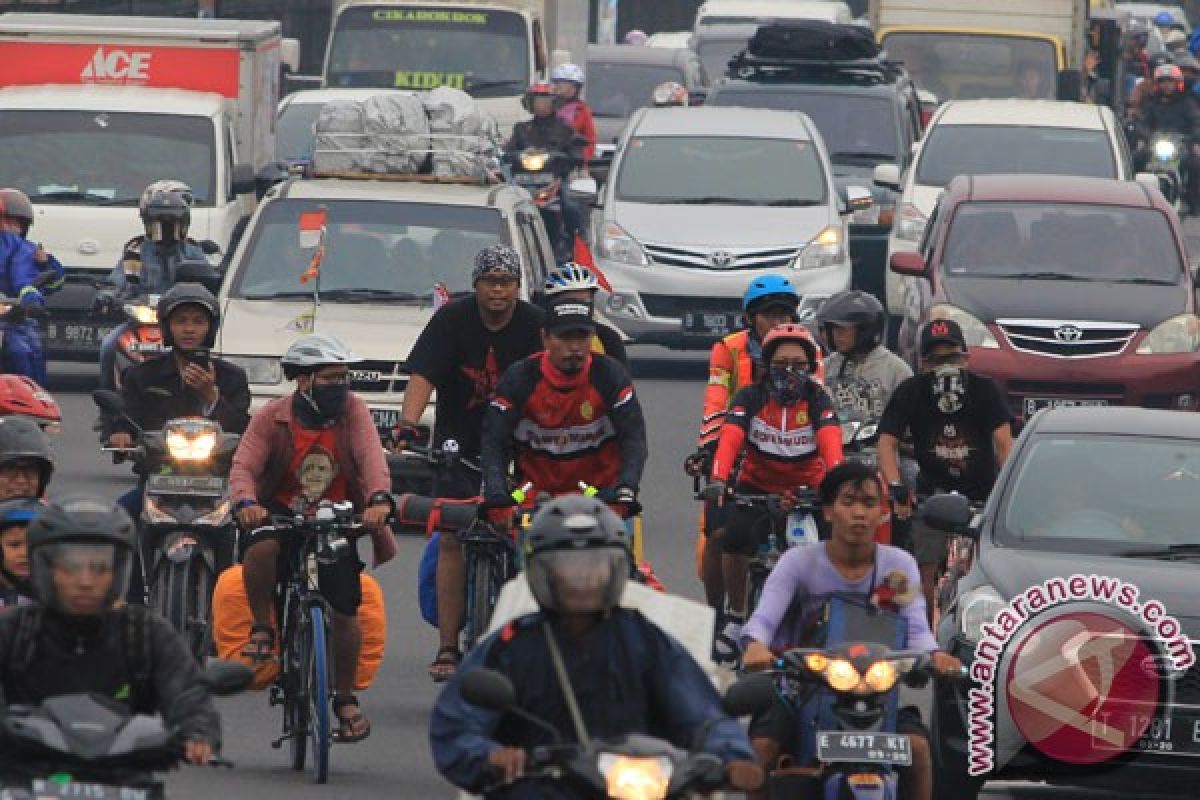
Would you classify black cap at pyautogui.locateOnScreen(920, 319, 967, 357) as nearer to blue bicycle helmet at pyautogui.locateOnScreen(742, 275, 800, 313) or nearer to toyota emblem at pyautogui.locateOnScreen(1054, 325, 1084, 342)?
blue bicycle helmet at pyautogui.locateOnScreen(742, 275, 800, 313)

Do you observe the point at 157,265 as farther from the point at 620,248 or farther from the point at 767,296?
the point at 620,248

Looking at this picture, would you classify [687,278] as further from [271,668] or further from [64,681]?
[64,681]

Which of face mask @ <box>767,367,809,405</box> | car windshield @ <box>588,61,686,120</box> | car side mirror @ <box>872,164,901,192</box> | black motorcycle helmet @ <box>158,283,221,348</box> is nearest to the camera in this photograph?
face mask @ <box>767,367,809,405</box>

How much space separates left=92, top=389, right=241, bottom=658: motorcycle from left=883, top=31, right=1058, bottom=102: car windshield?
24.9 m

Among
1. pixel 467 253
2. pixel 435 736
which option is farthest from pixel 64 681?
pixel 467 253

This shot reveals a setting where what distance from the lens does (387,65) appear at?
122ft

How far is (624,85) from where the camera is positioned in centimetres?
4416

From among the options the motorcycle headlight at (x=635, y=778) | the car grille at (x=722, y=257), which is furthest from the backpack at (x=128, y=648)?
the car grille at (x=722, y=257)

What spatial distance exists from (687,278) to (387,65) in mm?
11323

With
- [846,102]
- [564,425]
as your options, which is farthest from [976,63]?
[564,425]

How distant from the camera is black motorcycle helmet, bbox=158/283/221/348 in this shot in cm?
1450

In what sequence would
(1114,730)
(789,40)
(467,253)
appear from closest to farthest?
1. (1114,730)
2. (467,253)
3. (789,40)

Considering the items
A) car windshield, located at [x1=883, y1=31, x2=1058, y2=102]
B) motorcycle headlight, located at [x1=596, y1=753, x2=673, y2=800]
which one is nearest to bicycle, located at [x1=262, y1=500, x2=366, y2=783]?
motorcycle headlight, located at [x1=596, y1=753, x2=673, y2=800]

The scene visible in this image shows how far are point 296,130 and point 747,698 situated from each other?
26.2m
